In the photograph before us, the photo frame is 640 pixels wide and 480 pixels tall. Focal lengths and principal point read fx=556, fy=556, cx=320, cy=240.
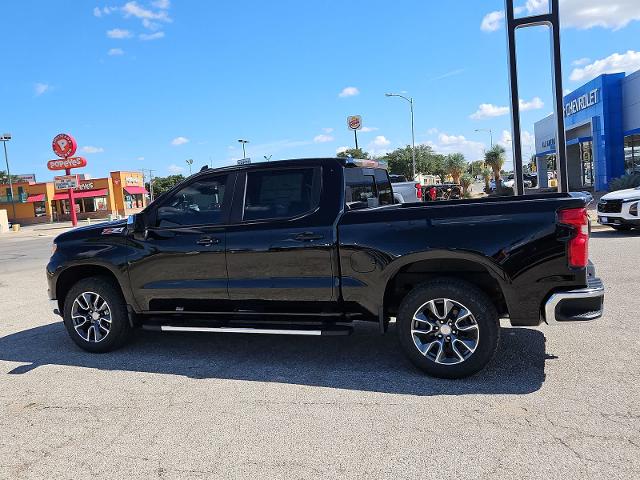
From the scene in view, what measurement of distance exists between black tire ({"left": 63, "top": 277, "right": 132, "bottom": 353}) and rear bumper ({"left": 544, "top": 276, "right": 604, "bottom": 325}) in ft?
13.2

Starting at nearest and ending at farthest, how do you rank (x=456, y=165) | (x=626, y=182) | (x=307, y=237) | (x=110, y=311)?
(x=307, y=237) < (x=110, y=311) < (x=626, y=182) < (x=456, y=165)

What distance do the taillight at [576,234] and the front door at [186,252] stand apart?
9.52 feet

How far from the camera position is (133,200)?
71062mm

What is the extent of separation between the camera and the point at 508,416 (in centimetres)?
378

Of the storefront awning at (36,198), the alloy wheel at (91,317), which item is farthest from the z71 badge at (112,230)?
the storefront awning at (36,198)

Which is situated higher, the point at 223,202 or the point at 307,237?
the point at 223,202

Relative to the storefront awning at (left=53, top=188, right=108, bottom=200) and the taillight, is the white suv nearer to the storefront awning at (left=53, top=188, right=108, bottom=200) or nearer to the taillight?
the taillight

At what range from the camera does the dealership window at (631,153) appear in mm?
31531

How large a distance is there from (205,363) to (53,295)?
1.96m

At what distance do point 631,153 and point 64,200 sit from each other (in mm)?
58240

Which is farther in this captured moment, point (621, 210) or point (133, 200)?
point (133, 200)

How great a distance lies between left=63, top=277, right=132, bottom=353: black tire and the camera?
5.64m

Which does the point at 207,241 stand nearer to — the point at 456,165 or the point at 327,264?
the point at 327,264

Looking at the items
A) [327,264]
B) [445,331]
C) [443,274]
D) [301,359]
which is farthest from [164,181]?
[445,331]
